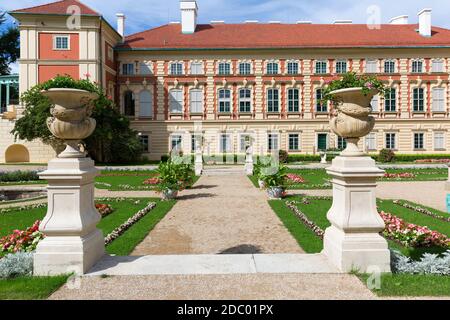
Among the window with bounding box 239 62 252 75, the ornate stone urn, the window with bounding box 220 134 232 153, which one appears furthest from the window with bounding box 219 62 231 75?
the ornate stone urn

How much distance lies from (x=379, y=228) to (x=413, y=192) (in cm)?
1113

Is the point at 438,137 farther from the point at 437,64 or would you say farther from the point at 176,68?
the point at 176,68

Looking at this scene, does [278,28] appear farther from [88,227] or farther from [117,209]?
[88,227]

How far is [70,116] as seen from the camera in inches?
195

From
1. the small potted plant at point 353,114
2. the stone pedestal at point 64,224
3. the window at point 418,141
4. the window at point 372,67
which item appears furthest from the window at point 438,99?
the stone pedestal at point 64,224

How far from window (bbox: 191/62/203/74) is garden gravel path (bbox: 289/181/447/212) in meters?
22.8

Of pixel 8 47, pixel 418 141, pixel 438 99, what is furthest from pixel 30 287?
pixel 8 47

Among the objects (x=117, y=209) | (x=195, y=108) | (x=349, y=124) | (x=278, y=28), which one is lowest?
(x=117, y=209)

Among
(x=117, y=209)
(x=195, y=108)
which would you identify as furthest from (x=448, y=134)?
(x=117, y=209)

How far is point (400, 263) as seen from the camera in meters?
4.98

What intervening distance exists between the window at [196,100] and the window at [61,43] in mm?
11771

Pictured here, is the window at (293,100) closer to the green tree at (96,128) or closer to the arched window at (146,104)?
the arched window at (146,104)

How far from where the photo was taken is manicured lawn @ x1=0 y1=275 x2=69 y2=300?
162 inches

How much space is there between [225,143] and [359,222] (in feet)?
103
